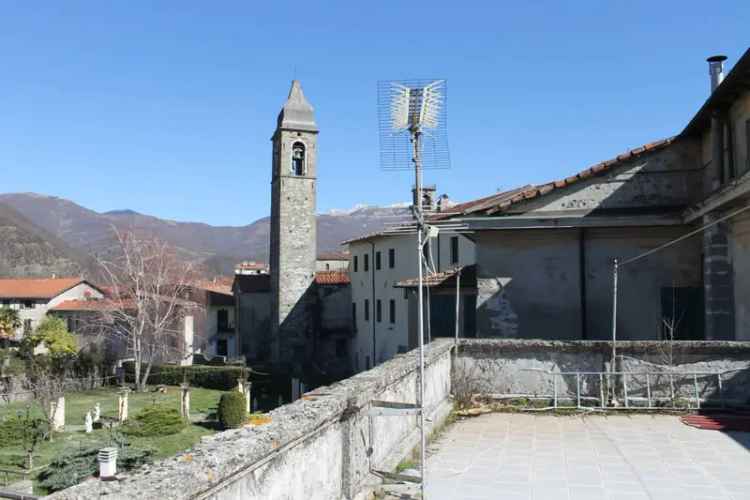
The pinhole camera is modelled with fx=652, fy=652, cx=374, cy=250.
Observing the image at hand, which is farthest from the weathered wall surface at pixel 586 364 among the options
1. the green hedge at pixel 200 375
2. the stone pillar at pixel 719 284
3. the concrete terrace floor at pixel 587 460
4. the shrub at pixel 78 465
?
the green hedge at pixel 200 375

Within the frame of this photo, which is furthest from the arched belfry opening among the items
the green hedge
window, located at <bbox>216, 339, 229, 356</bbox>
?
window, located at <bbox>216, 339, 229, 356</bbox>

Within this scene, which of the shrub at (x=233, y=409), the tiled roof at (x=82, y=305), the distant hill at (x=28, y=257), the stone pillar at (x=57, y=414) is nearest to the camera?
the stone pillar at (x=57, y=414)

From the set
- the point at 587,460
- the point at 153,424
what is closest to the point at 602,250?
the point at 587,460

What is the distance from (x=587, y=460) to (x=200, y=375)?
38.1m

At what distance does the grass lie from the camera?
2331cm

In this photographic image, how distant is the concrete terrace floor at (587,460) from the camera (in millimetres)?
6762

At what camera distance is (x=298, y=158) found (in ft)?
160

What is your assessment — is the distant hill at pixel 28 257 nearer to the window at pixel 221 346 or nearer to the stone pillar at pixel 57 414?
the window at pixel 221 346

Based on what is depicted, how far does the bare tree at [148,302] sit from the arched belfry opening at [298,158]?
35.0 feet

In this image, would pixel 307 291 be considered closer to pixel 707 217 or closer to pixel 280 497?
pixel 707 217

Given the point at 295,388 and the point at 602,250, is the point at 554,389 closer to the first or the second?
the point at 602,250

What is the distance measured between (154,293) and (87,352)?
8.08m

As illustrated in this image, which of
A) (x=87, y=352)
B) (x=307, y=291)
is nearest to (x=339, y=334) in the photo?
(x=307, y=291)

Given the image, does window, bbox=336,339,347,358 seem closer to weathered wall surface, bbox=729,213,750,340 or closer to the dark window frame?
the dark window frame
